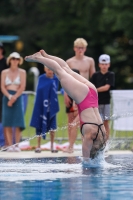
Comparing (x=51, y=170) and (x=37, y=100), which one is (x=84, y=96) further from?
(x=37, y=100)

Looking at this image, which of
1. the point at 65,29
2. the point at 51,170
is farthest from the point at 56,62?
the point at 65,29

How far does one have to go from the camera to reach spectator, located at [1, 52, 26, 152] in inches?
587

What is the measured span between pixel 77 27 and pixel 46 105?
30.4m

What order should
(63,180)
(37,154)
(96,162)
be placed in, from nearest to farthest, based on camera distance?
(63,180)
(96,162)
(37,154)

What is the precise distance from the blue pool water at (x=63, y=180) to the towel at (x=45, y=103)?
184cm

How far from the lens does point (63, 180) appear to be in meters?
10.6

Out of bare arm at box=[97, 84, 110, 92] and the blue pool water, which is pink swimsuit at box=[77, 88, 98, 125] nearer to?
the blue pool water

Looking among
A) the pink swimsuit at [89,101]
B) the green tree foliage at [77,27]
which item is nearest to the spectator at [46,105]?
the pink swimsuit at [89,101]

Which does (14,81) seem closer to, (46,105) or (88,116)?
(46,105)

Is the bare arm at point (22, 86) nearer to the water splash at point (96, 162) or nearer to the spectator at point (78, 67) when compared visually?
the spectator at point (78, 67)

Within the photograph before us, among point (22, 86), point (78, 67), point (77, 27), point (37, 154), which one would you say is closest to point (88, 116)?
point (37, 154)

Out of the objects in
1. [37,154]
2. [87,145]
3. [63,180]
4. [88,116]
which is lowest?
[63,180]

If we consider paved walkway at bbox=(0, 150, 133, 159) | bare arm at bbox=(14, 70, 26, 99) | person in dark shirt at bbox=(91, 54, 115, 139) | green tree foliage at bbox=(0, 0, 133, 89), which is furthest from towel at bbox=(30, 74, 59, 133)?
green tree foliage at bbox=(0, 0, 133, 89)

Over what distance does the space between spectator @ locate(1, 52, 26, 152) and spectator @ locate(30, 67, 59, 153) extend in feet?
1.03
